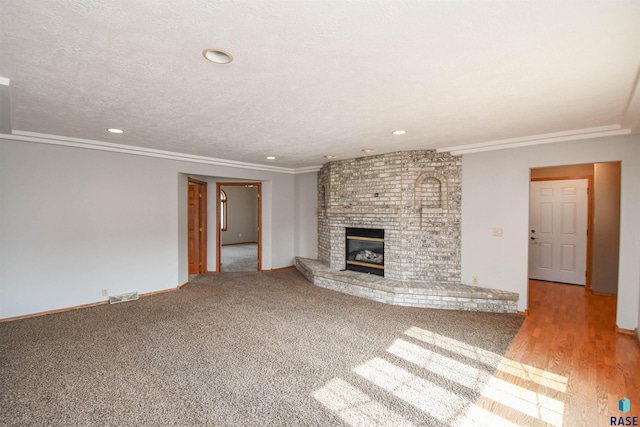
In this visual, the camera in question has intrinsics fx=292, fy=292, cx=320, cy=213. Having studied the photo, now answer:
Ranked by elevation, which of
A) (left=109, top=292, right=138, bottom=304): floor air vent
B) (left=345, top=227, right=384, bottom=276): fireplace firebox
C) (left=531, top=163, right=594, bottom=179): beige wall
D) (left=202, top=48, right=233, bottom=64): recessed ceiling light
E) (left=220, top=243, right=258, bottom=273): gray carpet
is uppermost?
(left=202, top=48, right=233, bottom=64): recessed ceiling light

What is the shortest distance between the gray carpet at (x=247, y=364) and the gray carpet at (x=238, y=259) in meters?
2.63

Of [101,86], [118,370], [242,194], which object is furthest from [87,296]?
[242,194]

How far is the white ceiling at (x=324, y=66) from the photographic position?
1.41 meters

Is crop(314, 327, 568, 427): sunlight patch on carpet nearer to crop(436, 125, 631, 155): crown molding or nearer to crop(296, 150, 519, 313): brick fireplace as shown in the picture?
crop(296, 150, 519, 313): brick fireplace

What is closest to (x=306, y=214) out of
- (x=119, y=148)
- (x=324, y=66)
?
(x=119, y=148)

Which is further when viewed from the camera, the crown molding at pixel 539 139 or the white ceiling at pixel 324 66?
the crown molding at pixel 539 139

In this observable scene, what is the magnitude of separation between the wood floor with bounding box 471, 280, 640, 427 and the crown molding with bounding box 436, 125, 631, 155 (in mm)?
2317

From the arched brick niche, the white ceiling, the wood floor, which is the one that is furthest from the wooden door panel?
the wood floor

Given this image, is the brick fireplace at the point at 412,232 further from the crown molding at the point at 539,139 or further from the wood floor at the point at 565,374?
the wood floor at the point at 565,374

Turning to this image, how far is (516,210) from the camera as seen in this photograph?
13.3ft

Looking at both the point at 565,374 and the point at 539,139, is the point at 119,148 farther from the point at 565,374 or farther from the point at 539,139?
the point at 565,374

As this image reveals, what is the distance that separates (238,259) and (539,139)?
7.11m

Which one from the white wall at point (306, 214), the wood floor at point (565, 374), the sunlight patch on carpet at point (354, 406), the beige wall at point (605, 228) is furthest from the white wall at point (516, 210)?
the white wall at point (306, 214)

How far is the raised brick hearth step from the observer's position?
4.06m
